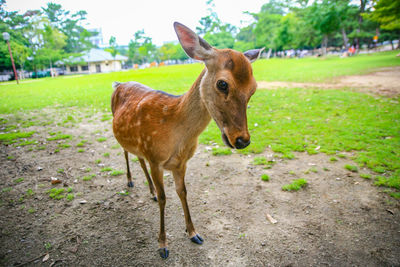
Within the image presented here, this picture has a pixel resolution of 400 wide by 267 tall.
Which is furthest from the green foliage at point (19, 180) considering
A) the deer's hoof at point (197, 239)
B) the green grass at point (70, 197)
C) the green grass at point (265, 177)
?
the green grass at point (265, 177)

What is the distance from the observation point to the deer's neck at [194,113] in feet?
7.96

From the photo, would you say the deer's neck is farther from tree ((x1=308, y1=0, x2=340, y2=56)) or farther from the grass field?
tree ((x1=308, y1=0, x2=340, y2=56))

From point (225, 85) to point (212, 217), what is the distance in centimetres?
209

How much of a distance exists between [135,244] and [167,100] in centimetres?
192

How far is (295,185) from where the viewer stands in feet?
12.4

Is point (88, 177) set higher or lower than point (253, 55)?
lower

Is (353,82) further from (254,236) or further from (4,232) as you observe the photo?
(4,232)

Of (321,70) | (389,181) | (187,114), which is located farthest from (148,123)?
(321,70)

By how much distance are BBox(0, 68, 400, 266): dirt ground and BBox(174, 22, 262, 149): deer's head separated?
62.2 inches

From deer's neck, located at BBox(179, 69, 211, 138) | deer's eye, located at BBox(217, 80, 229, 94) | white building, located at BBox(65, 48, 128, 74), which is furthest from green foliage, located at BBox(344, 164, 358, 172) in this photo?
white building, located at BBox(65, 48, 128, 74)

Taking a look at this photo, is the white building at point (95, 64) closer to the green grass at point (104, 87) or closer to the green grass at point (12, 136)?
the green grass at point (104, 87)

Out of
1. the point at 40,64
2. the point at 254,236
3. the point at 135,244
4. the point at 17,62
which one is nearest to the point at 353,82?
the point at 254,236

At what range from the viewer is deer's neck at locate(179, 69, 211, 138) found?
7.96 feet

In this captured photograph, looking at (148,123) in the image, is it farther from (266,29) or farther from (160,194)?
(266,29)
